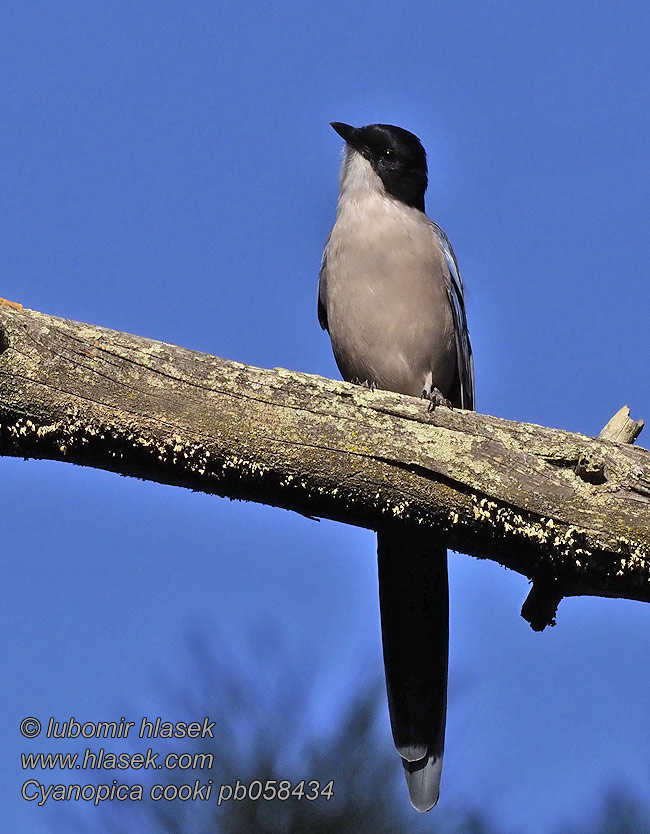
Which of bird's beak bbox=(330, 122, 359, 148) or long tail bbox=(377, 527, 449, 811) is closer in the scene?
long tail bbox=(377, 527, 449, 811)

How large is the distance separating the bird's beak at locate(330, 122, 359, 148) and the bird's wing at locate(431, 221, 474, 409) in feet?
3.00

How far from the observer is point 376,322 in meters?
5.60

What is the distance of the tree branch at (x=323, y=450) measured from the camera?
3137 mm

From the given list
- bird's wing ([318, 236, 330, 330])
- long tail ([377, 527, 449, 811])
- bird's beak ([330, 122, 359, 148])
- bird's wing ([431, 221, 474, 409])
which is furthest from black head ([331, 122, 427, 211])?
long tail ([377, 527, 449, 811])

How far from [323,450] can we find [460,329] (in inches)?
110

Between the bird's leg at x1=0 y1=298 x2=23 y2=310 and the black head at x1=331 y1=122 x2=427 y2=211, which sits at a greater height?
the black head at x1=331 y1=122 x2=427 y2=211

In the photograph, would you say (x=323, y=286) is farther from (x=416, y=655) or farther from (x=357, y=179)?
(x=416, y=655)

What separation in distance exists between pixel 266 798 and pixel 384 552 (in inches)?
51.7

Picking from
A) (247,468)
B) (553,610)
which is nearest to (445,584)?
(553,610)

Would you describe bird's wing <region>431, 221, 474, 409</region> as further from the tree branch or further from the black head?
the tree branch

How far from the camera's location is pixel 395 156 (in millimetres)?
6129

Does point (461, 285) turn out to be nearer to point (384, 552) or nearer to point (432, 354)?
point (432, 354)

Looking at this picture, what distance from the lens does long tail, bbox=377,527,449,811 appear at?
13.8ft

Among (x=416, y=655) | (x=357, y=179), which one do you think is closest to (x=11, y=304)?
(x=416, y=655)
